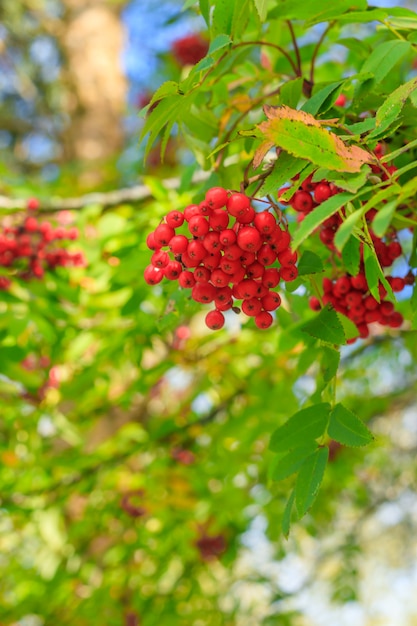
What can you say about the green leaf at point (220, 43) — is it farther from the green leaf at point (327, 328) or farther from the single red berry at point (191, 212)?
the green leaf at point (327, 328)

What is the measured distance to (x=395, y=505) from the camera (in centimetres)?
515

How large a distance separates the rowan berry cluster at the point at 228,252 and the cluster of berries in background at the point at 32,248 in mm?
1070

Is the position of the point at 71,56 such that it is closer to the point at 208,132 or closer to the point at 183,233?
the point at 208,132

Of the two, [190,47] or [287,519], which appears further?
[190,47]

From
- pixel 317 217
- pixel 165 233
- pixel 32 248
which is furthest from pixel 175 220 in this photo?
pixel 32 248

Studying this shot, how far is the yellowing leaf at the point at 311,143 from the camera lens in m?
0.78

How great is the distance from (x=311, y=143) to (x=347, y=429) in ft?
1.69

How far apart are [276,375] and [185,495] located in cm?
93

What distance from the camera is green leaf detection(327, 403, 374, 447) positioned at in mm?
1046

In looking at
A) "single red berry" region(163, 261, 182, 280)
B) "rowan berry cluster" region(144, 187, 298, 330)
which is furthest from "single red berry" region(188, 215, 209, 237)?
"single red berry" region(163, 261, 182, 280)

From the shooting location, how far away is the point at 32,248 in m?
2.08

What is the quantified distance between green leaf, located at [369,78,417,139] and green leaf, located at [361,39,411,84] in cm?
23

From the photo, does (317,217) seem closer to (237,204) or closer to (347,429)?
(237,204)

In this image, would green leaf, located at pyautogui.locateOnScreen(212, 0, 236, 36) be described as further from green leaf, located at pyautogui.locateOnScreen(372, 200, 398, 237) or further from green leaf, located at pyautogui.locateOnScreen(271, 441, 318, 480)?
green leaf, located at pyautogui.locateOnScreen(271, 441, 318, 480)
